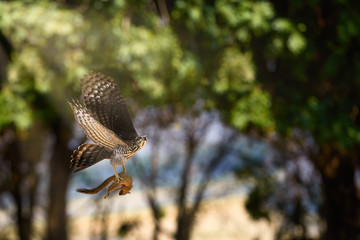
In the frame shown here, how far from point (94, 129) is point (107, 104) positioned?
0.38 ft

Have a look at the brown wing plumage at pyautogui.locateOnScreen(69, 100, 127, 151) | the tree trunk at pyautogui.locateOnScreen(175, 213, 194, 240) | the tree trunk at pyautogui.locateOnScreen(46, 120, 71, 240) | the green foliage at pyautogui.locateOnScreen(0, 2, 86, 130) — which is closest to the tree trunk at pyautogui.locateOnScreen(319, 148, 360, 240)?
the tree trunk at pyautogui.locateOnScreen(175, 213, 194, 240)

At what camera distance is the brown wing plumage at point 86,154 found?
3.07 ft

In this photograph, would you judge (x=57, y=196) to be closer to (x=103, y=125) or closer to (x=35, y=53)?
(x=35, y=53)

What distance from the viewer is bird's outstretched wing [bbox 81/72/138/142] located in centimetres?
98

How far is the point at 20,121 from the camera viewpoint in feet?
22.7

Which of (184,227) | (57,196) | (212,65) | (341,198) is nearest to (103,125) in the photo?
(212,65)

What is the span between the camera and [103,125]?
917mm

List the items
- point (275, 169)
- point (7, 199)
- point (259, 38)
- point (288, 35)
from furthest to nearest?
point (7, 199) → point (275, 169) → point (259, 38) → point (288, 35)

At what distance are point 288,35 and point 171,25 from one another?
165 cm

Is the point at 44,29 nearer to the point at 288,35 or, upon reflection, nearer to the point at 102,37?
the point at 102,37

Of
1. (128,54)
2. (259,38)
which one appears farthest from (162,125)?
(128,54)

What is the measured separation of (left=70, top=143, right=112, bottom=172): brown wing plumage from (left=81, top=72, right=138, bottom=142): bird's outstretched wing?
0.05 meters

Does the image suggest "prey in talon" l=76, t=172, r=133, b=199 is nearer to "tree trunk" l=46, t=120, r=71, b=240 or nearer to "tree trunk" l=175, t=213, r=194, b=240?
"tree trunk" l=46, t=120, r=71, b=240

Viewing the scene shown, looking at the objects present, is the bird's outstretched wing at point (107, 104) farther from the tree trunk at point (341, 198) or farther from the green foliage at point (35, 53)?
the tree trunk at point (341, 198)
